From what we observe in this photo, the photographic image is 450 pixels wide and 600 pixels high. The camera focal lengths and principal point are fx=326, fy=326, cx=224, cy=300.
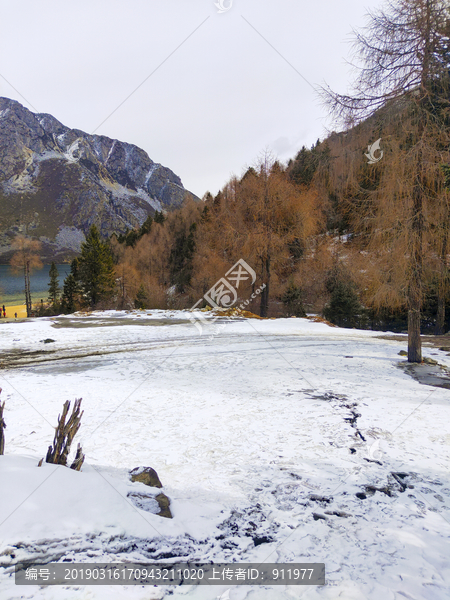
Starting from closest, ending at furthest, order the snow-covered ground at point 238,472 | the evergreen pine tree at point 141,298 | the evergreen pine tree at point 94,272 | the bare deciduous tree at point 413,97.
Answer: the snow-covered ground at point 238,472
the bare deciduous tree at point 413,97
the evergreen pine tree at point 141,298
the evergreen pine tree at point 94,272

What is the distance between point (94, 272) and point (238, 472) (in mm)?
41205

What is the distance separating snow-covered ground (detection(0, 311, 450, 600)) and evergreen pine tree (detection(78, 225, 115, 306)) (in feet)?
112

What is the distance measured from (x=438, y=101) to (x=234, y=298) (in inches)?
692

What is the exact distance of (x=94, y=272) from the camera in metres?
41.3

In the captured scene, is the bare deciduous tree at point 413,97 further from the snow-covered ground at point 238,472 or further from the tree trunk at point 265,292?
the tree trunk at point 265,292

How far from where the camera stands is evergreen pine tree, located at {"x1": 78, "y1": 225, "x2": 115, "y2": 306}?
41.2 m

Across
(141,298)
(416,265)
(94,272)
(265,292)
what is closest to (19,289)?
(94,272)

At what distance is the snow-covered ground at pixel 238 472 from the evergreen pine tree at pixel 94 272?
34.0m

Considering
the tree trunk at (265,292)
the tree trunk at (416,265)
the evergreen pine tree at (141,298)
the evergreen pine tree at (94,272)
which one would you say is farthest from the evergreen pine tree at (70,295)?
the tree trunk at (416,265)

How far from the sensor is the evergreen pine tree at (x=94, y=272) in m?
41.2

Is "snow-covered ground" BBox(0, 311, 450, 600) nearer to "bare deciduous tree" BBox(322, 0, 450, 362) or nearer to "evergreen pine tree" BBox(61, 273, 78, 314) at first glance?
"bare deciduous tree" BBox(322, 0, 450, 362)

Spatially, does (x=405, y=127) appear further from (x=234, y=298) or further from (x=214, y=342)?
(x=234, y=298)

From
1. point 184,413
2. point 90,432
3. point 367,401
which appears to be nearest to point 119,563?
point 90,432

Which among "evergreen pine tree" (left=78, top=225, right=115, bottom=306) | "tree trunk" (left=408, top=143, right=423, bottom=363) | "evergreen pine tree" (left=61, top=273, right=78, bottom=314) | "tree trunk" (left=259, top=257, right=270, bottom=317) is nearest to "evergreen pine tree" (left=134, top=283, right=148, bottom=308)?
"evergreen pine tree" (left=78, top=225, right=115, bottom=306)
